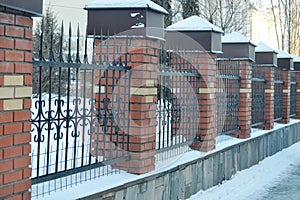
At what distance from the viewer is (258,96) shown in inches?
377

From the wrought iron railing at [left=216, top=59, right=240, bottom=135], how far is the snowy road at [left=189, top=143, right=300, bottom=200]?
799mm

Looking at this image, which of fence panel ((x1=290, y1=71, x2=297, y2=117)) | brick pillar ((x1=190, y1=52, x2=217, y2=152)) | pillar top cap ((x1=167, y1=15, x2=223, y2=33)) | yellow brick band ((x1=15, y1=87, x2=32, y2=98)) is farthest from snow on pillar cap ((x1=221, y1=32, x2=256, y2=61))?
fence panel ((x1=290, y1=71, x2=297, y2=117))

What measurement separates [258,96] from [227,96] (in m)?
2.08

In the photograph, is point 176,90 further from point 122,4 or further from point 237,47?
point 237,47

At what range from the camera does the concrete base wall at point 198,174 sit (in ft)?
14.4

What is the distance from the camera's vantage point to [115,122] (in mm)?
4629

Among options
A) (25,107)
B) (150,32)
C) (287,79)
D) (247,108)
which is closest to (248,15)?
(287,79)

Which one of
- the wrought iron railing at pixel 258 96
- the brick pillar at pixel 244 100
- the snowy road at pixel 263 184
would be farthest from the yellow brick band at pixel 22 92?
the wrought iron railing at pixel 258 96

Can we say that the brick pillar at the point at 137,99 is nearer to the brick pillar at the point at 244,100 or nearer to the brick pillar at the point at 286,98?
the brick pillar at the point at 244,100

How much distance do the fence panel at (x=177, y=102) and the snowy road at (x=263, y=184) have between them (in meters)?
0.76

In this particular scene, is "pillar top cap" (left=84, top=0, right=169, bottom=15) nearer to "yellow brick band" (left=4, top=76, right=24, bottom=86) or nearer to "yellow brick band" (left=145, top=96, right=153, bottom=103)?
"yellow brick band" (left=145, top=96, right=153, bottom=103)

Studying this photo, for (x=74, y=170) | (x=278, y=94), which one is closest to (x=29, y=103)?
(x=74, y=170)

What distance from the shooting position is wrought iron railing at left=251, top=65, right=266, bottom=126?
938 cm

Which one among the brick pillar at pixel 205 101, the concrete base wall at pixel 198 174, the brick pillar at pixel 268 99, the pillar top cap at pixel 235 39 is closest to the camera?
the concrete base wall at pixel 198 174
